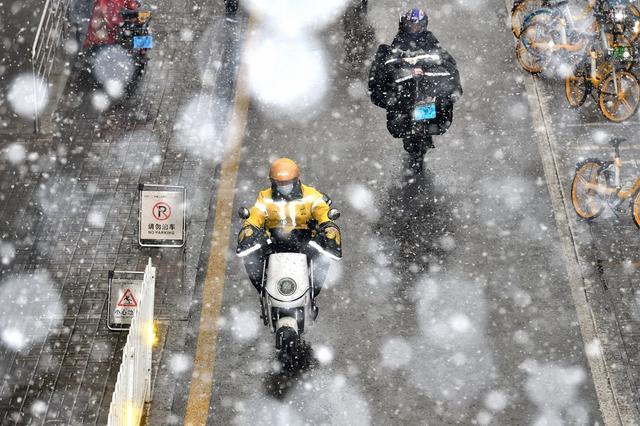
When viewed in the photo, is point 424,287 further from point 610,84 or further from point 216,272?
point 610,84

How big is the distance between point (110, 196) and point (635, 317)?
6.90 m

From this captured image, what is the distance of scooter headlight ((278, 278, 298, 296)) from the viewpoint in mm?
9703

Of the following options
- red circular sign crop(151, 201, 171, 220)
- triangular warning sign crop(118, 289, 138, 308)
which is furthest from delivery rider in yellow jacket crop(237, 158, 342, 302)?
red circular sign crop(151, 201, 171, 220)

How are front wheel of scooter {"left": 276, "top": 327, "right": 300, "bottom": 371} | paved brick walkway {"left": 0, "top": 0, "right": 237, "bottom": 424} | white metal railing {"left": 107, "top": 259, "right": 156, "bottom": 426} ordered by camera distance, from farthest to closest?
paved brick walkway {"left": 0, "top": 0, "right": 237, "bottom": 424}, front wheel of scooter {"left": 276, "top": 327, "right": 300, "bottom": 371}, white metal railing {"left": 107, "top": 259, "right": 156, "bottom": 426}

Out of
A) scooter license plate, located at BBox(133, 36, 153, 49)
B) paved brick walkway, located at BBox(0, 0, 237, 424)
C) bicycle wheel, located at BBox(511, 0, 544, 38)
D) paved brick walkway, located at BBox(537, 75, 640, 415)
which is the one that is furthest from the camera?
bicycle wheel, located at BBox(511, 0, 544, 38)

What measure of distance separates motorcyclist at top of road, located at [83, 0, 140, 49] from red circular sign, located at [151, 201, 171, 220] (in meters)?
4.80

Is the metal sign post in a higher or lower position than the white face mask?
lower

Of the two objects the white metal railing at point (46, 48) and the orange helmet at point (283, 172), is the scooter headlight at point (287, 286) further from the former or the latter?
the white metal railing at point (46, 48)

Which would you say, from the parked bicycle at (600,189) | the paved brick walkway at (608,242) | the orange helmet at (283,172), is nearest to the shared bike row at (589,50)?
the paved brick walkway at (608,242)

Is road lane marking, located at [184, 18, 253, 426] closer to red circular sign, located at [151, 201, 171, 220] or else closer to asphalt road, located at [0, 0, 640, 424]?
asphalt road, located at [0, 0, 640, 424]

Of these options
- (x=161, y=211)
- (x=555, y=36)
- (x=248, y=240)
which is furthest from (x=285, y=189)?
(x=555, y=36)

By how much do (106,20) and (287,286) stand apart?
7.16m

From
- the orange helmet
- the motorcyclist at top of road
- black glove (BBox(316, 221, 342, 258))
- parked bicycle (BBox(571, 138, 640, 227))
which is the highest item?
the motorcyclist at top of road

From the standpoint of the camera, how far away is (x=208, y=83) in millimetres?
14891
